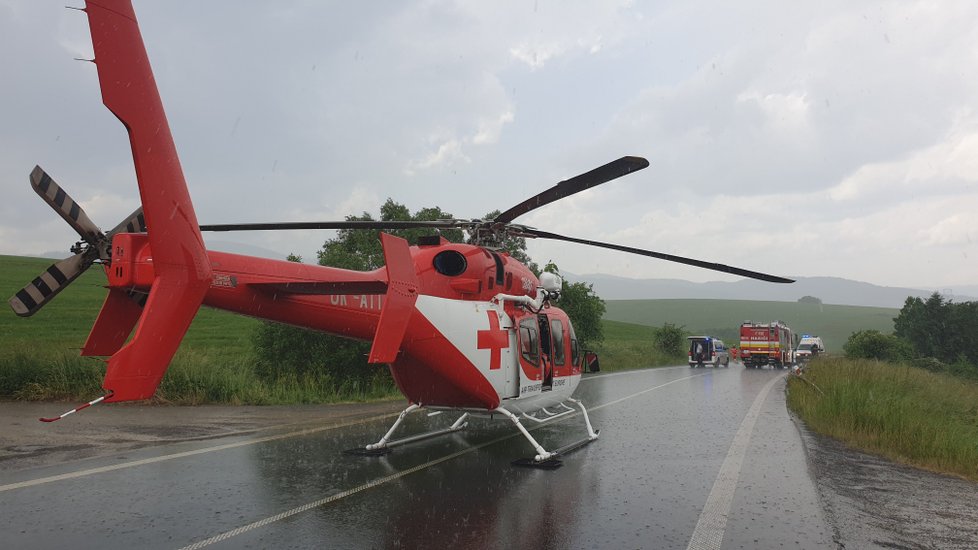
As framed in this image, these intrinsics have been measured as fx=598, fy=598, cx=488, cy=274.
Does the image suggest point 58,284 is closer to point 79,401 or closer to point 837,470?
point 79,401

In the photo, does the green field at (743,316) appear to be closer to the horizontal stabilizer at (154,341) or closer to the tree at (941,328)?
the tree at (941,328)

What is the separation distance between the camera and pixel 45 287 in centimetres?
608

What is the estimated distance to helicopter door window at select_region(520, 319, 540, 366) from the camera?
9.29 meters

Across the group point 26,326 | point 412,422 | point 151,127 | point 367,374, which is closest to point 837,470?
point 412,422

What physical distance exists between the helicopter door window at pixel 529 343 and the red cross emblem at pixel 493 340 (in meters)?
0.47

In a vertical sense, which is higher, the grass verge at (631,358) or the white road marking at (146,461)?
the white road marking at (146,461)

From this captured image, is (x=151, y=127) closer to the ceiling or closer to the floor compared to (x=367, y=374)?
closer to the ceiling

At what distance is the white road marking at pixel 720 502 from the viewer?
5101 millimetres

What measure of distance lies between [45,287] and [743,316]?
129m

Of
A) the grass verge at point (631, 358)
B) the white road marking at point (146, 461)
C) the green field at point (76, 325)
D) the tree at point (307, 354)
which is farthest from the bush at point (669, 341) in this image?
the white road marking at point (146, 461)

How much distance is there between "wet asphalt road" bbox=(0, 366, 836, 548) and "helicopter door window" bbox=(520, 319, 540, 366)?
4.58ft

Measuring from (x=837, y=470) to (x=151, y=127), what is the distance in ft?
29.2

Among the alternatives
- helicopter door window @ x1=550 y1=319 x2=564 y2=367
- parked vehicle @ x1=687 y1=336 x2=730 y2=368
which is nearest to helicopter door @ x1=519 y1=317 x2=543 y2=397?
helicopter door window @ x1=550 y1=319 x2=564 y2=367

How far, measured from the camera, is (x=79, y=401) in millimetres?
12617
